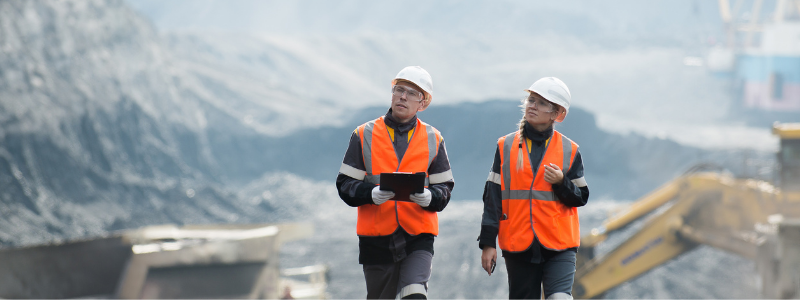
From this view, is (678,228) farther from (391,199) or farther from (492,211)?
(391,199)

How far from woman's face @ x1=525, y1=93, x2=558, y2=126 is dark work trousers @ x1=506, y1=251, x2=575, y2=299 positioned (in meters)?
0.51

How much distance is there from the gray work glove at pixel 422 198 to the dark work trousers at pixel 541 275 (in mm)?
420

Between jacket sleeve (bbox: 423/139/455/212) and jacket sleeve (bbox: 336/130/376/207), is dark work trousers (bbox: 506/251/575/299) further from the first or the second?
jacket sleeve (bbox: 336/130/376/207)

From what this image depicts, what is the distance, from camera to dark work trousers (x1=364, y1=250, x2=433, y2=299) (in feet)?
8.95

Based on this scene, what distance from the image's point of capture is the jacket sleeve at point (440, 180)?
108 inches

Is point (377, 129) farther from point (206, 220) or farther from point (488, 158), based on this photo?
point (488, 158)

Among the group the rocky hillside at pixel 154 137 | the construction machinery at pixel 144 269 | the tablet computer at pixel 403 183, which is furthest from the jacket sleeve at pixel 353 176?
the rocky hillside at pixel 154 137

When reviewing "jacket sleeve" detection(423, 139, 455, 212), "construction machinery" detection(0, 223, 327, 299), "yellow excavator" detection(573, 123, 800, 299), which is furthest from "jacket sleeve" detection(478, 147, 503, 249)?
"yellow excavator" detection(573, 123, 800, 299)

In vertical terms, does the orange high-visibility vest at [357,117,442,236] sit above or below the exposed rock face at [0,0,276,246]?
below

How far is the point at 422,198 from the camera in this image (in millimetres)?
2658

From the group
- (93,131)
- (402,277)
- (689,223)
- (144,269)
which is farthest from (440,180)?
(93,131)

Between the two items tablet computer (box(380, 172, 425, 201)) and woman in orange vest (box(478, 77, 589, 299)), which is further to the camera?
woman in orange vest (box(478, 77, 589, 299))

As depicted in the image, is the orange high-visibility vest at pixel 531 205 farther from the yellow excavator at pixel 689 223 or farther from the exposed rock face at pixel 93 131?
the exposed rock face at pixel 93 131

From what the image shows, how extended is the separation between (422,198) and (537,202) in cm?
45
